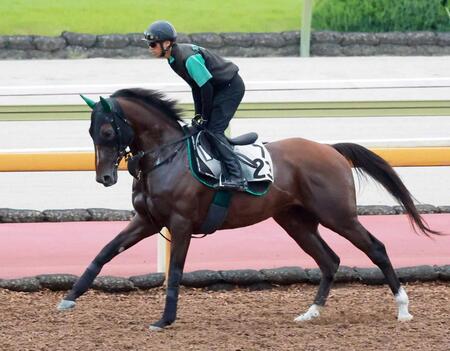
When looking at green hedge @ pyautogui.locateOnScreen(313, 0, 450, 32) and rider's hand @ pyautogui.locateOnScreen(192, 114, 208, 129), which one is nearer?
rider's hand @ pyautogui.locateOnScreen(192, 114, 208, 129)

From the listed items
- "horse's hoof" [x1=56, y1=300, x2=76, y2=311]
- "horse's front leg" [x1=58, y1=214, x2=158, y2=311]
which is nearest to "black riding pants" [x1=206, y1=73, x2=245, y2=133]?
"horse's front leg" [x1=58, y1=214, x2=158, y2=311]

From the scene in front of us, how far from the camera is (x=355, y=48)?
19562mm

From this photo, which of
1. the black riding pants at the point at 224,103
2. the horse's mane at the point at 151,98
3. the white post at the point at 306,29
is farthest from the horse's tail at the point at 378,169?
the white post at the point at 306,29

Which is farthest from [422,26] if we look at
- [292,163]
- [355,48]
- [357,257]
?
[292,163]

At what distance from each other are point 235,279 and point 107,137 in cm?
185

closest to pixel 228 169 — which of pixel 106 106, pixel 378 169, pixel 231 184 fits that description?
pixel 231 184

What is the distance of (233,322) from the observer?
752cm

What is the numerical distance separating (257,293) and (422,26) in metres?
12.2

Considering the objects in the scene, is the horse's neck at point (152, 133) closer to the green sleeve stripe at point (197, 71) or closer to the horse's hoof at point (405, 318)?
the green sleeve stripe at point (197, 71)

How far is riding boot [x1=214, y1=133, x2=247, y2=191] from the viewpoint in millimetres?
7414

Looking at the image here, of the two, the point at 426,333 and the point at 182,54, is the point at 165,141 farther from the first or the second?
the point at 426,333

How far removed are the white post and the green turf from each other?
117 centimetres

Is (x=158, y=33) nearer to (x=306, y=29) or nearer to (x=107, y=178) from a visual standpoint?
(x=107, y=178)

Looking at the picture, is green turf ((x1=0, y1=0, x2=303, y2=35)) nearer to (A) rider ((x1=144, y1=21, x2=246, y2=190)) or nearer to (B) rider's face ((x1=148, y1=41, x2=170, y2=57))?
(A) rider ((x1=144, y1=21, x2=246, y2=190))
